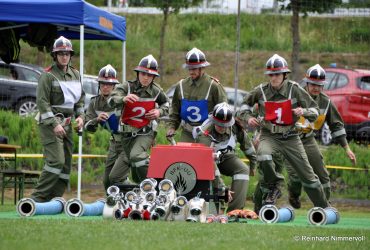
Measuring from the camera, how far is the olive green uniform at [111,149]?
17.3 metres

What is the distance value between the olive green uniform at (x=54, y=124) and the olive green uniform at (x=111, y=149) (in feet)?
2.66

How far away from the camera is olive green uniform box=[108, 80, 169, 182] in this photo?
16.5 metres

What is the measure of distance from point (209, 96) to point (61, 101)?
6.98 ft

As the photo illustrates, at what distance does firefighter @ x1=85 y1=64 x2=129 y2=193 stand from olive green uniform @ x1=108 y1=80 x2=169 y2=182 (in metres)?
0.25

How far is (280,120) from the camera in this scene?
16359mm

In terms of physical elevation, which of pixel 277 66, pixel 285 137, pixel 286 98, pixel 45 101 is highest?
pixel 277 66

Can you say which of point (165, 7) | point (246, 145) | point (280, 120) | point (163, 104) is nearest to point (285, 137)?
point (280, 120)

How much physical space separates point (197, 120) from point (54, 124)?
2.10 m

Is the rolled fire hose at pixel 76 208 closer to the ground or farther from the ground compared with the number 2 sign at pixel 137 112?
closer to the ground

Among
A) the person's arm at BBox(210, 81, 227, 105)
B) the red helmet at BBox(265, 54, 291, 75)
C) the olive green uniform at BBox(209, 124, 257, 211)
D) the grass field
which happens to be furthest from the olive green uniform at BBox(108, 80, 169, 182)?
the grass field

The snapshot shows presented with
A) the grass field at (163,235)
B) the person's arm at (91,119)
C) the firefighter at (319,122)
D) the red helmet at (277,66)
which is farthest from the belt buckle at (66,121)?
Answer: the firefighter at (319,122)

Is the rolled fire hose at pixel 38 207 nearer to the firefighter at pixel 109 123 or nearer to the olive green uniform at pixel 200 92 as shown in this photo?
the firefighter at pixel 109 123

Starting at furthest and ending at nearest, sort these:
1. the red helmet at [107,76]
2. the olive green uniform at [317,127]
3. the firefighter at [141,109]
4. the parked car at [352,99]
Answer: the parked car at [352,99], the red helmet at [107,76], the olive green uniform at [317,127], the firefighter at [141,109]

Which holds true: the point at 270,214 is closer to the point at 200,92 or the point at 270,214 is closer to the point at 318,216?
the point at 318,216
